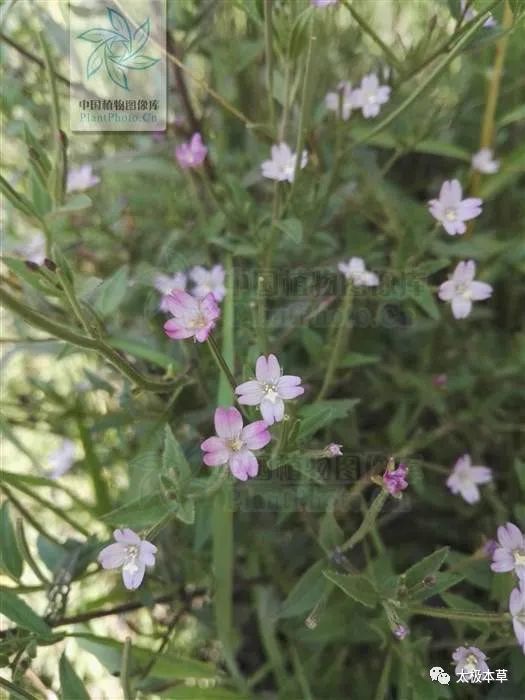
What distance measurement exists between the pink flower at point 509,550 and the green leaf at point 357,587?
0.43ft

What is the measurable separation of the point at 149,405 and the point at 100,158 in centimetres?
59

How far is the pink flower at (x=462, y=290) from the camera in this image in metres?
0.92

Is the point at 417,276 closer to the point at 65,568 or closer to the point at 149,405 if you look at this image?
the point at 149,405

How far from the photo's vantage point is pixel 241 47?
115 centimetres

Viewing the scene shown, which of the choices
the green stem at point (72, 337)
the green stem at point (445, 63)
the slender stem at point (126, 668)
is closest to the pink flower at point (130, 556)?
the slender stem at point (126, 668)

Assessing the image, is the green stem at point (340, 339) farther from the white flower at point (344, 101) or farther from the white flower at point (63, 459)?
the white flower at point (63, 459)

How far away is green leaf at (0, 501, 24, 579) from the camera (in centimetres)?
83

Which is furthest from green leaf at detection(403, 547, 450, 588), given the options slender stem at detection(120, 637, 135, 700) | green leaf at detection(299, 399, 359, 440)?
slender stem at detection(120, 637, 135, 700)

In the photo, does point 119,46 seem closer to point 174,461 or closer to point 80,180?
point 80,180

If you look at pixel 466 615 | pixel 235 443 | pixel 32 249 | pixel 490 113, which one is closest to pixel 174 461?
pixel 235 443

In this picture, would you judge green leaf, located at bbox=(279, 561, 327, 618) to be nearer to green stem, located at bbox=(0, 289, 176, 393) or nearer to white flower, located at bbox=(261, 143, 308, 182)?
green stem, located at bbox=(0, 289, 176, 393)

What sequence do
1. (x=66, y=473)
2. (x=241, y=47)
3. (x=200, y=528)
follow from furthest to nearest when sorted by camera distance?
(x=66, y=473) → (x=241, y=47) → (x=200, y=528)

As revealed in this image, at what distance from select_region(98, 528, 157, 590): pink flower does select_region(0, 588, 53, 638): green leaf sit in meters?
0.12

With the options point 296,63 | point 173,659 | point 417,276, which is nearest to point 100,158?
point 296,63
